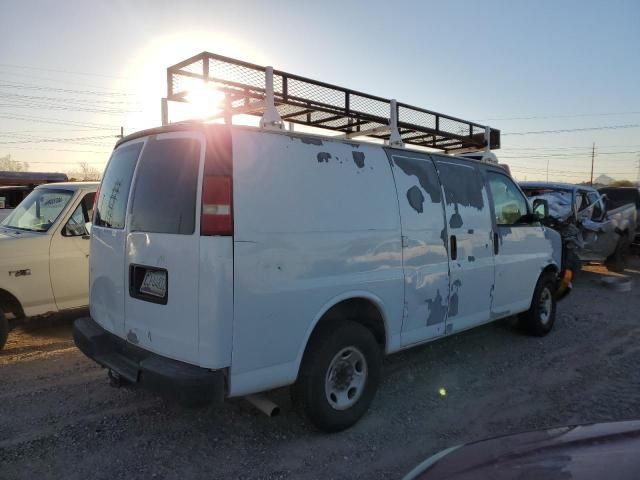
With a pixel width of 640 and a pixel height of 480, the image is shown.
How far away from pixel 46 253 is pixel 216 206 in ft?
12.6

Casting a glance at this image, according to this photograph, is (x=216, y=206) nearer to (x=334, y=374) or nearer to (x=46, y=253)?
(x=334, y=374)

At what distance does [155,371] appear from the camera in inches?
116

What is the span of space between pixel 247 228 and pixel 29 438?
2304 millimetres

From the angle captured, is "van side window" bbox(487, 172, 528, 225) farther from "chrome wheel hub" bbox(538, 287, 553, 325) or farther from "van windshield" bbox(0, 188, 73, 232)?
"van windshield" bbox(0, 188, 73, 232)

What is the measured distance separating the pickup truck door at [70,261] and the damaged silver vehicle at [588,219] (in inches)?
341

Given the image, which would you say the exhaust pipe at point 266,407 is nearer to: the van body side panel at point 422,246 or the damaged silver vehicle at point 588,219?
the van body side panel at point 422,246

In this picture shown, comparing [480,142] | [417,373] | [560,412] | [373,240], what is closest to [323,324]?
[373,240]

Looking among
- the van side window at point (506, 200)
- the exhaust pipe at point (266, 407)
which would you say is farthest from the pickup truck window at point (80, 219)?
the van side window at point (506, 200)

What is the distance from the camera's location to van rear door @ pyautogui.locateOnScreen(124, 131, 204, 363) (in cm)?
291

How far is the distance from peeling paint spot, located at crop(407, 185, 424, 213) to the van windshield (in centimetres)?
439

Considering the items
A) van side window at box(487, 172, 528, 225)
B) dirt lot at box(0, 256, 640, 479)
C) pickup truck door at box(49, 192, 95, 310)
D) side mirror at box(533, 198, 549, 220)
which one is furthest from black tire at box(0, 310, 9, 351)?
side mirror at box(533, 198, 549, 220)

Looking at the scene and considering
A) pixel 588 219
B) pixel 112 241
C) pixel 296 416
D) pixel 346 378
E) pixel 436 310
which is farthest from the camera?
pixel 588 219

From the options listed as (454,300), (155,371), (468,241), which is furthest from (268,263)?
(468,241)

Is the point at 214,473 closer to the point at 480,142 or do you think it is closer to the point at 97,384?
the point at 97,384
